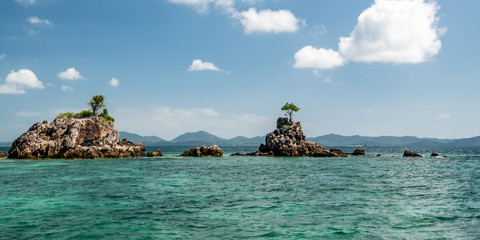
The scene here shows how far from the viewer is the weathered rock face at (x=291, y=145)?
101375 millimetres

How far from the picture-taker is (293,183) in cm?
3562

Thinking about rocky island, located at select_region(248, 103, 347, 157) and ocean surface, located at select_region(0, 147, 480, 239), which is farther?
rocky island, located at select_region(248, 103, 347, 157)

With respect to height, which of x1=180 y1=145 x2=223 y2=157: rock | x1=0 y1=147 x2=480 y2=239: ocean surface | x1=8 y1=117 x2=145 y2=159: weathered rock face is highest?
x1=8 y1=117 x2=145 y2=159: weathered rock face

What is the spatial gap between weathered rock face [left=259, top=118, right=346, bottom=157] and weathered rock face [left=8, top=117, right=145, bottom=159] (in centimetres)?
4804

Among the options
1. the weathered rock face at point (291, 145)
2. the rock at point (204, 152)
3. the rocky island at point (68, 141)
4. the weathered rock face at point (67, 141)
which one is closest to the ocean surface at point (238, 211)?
the weathered rock face at point (67, 141)

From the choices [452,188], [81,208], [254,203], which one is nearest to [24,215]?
[81,208]

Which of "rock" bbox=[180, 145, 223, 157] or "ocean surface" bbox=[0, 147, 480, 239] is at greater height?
"rock" bbox=[180, 145, 223, 157]

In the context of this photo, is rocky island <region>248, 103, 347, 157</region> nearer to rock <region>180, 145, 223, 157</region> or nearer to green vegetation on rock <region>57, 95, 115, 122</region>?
rock <region>180, 145, 223, 157</region>

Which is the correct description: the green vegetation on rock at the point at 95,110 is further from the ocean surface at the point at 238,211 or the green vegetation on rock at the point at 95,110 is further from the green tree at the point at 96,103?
the ocean surface at the point at 238,211

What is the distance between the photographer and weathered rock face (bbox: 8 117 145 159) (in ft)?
258

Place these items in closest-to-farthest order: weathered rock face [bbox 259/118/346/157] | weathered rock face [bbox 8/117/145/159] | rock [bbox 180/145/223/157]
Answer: weathered rock face [bbox 8/117/145/159]
rock [bbox 180/145/223/157]
weathered rock face [bbox 259/118/346/157]

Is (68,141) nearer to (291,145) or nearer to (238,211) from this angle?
(291,145)

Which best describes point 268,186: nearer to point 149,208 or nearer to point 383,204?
point 383,204

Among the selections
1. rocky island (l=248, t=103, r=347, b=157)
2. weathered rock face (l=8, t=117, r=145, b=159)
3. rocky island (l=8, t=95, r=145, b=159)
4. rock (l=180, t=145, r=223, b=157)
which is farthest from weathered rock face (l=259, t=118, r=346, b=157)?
weathered rock face (l=8, t=117, r=145, b=159)
